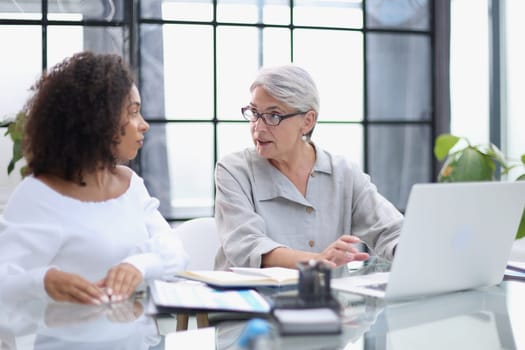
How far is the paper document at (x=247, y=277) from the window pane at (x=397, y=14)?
2.51m

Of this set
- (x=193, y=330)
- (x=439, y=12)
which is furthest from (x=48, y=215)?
(x=439, y=12)

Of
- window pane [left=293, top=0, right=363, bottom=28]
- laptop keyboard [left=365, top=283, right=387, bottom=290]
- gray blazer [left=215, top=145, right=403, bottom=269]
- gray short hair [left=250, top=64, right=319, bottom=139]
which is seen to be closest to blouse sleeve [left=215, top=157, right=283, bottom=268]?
gray blazer [left=215, top=145, right=403, bottom=269]

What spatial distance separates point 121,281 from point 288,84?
991 mm

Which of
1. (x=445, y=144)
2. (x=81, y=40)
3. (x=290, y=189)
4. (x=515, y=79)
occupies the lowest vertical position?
(x=290, y=189)

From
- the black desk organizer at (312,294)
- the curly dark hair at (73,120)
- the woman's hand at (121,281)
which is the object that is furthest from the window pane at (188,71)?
the black desk organizer at (312,294)

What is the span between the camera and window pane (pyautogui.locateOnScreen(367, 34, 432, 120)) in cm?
393

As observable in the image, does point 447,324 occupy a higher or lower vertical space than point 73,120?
lower

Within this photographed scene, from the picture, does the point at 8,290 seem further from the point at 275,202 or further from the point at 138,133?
Answer: the point at 275,202

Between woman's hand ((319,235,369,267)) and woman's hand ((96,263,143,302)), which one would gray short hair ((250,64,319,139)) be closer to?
woman's hand ((319,235,369,267))

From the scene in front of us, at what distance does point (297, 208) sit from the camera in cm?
226

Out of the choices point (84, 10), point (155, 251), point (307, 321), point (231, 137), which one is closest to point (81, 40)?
point (84, 10)

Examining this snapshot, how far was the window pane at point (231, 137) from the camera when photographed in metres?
3.70

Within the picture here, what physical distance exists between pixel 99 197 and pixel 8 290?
30 cm

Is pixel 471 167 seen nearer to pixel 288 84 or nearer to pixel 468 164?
pixel 468 164
